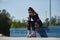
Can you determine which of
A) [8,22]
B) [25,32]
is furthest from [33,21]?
[8,22]

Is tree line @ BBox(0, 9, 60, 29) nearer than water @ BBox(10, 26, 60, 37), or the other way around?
water @ BBox(10, 26, 60, 37)

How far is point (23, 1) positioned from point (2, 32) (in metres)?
1.11

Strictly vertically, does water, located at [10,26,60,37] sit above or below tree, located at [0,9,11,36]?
below

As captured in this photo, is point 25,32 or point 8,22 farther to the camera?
point 8,22

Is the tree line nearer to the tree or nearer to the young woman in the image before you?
the tree

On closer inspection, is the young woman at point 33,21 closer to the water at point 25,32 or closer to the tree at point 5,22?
the water at point 25,32

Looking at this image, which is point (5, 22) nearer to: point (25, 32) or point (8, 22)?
point (8, 22)

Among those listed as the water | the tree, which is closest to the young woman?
the water

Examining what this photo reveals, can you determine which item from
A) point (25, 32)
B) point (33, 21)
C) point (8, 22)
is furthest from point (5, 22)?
point (33, 21)

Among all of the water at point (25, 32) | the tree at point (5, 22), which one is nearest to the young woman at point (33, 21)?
the water at point (25, 32)

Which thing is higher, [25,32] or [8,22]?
[8,22]

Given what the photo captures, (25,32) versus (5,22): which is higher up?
(5,22)

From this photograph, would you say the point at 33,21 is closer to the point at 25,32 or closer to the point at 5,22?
the point at 25,32

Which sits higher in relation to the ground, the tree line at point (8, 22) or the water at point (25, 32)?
the tree line at point (8, 22)
